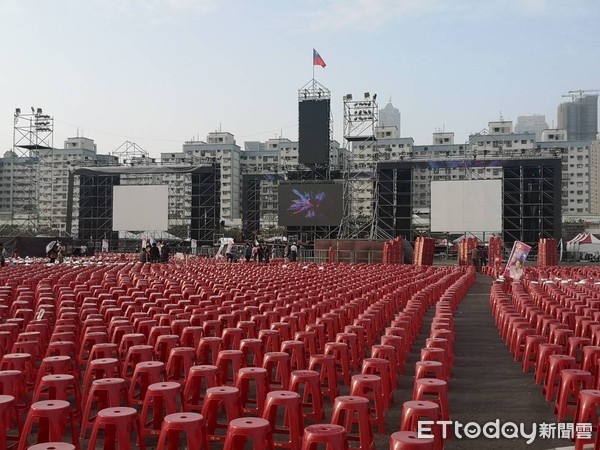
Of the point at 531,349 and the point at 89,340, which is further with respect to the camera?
the point at 531,349

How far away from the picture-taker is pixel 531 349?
7.07 meters

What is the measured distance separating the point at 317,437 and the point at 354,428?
1.54m

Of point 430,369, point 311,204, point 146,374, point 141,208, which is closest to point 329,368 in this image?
point 430,369

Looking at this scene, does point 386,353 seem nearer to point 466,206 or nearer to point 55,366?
point 55,366

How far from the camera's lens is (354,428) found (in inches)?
184

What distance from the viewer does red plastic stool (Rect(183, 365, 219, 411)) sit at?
4.58 meters

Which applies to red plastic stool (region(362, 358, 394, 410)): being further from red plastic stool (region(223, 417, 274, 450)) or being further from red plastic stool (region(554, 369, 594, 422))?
red plastic stool (region(223, 417, 274, 450))

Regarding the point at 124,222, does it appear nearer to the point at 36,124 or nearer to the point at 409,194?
the point at 36,124

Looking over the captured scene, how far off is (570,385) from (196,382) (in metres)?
2.90

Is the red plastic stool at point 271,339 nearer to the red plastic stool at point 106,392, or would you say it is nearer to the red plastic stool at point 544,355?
the red plastic stool at point 106,392

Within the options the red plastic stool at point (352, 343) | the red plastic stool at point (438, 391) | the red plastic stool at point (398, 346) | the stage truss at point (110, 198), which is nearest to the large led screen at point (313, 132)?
the stage truss at point (110, 198)

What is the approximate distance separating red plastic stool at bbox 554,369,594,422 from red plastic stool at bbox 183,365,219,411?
2.71m

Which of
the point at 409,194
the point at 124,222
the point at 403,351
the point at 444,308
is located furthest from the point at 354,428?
the point at 124,222

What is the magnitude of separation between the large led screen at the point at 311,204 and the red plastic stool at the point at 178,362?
28999 millimetres
